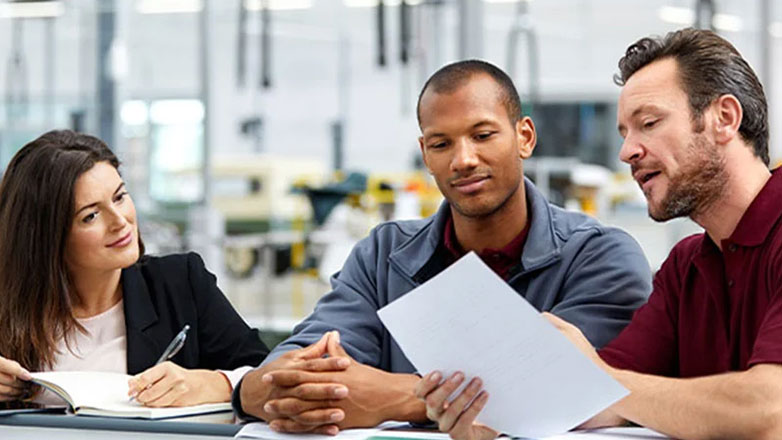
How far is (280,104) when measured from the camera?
29.6ft

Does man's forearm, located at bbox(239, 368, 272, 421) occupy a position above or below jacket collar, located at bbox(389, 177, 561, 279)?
below

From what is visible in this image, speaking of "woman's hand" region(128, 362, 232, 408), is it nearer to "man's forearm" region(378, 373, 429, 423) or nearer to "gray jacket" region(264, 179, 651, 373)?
"gray jacket" region(264, 179, 651, 373)

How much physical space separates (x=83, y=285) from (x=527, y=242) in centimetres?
90

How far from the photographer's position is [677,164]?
1.89m

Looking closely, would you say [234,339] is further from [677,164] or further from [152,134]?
[152,134]

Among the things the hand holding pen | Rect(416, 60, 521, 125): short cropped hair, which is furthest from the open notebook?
Rect(416, 60, 521, 125): short cropped hair

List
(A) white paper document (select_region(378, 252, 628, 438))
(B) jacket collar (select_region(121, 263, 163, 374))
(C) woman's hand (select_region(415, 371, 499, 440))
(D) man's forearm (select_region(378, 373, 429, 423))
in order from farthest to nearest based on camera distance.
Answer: (B) jacket collar (select_region(121, 263, 163, 374)), (D) man's forearm (select_region(378, 373, 429, 423)), (C) woman's hand (select_region(415, 371, 499, 440)), (A) white paper document (select_region(378, 252, 628, 438))

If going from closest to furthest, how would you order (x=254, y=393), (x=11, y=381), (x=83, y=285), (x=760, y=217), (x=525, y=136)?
(x=760, y=217), (x=254, y=393), (x=11, y=381), (x=525, y=136), (x=83, y=285)

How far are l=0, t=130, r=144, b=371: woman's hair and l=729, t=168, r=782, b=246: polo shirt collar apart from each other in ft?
4.03

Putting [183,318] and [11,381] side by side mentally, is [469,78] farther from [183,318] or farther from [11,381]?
[11,381]

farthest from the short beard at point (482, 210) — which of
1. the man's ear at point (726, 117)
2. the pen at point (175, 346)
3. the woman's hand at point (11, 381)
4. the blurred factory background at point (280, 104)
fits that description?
the blurred factory background at point (280, 104)

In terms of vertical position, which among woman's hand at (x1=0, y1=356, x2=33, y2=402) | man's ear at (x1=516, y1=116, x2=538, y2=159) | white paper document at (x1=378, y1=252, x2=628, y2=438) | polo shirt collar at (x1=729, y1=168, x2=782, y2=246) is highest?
man's ear at (x1=516, y1=116, x2=538, y2=159)

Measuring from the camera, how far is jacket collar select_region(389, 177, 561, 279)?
2221 mm

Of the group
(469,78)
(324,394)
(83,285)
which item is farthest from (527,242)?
(83,285)
